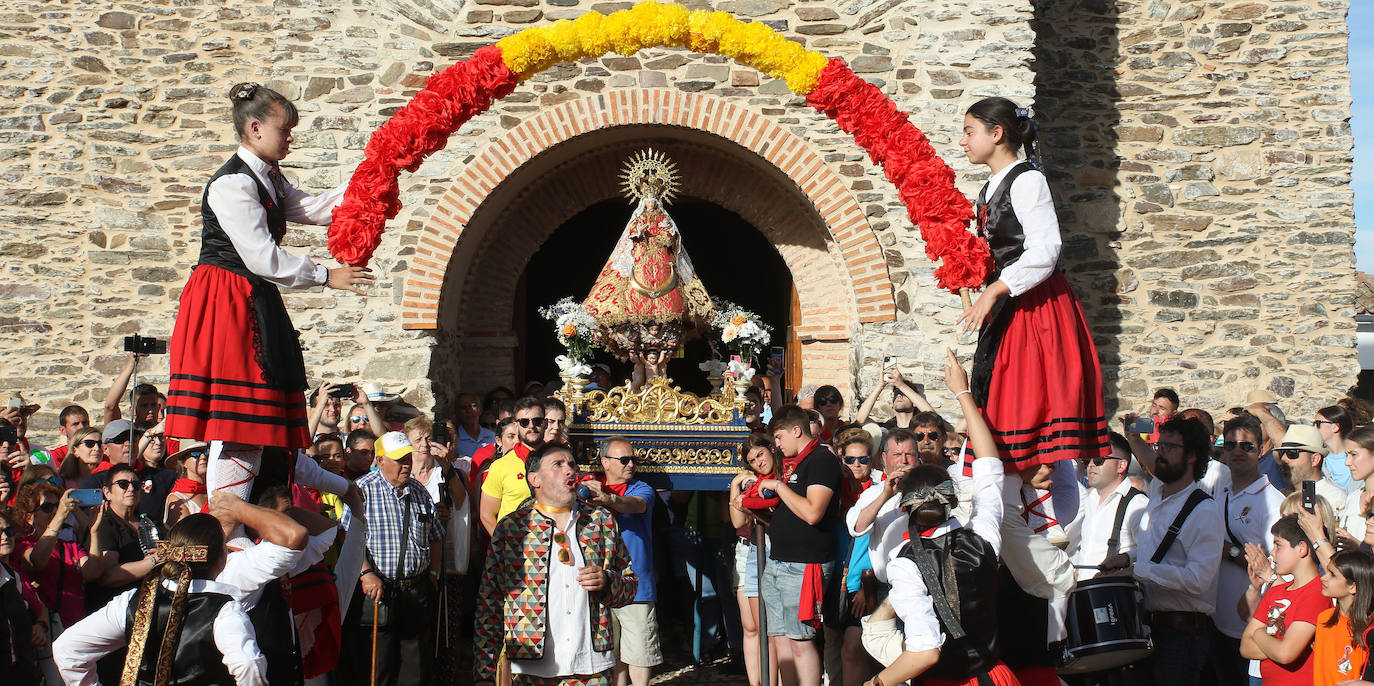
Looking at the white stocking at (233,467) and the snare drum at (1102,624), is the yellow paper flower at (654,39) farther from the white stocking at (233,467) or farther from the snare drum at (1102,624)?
the snare drum at (1102,624)

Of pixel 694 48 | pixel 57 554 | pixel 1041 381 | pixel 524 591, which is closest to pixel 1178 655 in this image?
pixel 1041 381

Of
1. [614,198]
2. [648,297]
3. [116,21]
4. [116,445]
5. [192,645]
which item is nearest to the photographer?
[192,645]

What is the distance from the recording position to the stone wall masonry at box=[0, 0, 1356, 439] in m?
9.48

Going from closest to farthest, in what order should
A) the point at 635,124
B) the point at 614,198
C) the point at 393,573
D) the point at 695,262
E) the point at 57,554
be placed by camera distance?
1. the point at 57,554
2. the point at 393,573
3. the point at 635,124
4. the point at 614,198
5. the point at 695,262

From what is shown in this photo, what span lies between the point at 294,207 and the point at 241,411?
3.19 feet

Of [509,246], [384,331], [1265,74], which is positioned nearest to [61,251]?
[384,331]

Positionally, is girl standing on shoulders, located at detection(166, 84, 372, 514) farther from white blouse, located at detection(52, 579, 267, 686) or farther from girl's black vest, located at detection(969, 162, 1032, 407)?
girl's black vest, located at detection(969, 162, 1032, 407)

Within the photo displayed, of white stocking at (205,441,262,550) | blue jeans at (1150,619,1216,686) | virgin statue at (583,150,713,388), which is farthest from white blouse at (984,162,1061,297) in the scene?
virgin statue at (583,150,713,388)

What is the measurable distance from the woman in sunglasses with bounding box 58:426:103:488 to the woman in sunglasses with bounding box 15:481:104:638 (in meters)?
1.33

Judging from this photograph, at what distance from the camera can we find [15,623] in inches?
A: 195

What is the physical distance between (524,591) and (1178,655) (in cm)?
288

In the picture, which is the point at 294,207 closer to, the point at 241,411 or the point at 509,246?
the point at 241,411

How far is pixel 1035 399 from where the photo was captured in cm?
437

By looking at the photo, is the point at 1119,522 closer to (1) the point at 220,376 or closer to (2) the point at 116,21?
(1) the point at 220,376
